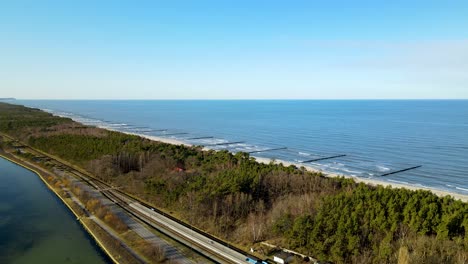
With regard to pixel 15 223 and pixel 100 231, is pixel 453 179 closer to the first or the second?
pixel 100 231

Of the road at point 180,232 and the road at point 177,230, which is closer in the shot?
the road at point 180,232

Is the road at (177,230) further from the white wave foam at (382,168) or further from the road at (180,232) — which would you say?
the white wave foam at (382,168)

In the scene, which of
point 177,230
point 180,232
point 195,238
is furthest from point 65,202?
point 195,238

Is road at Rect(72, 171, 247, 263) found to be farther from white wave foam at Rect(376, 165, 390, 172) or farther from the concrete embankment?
white wave foam at Rect(376, 165, 390, 172)

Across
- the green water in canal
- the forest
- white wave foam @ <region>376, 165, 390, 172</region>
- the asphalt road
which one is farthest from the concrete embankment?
white wave foam @ <region>376, 165, 390, 172</region>

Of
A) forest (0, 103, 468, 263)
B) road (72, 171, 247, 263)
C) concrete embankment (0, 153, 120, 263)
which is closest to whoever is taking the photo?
forest (0, 103, 468, 263)

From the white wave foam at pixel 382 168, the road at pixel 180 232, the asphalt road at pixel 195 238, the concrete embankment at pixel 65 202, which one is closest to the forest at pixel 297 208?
the road at pixel 180 232
